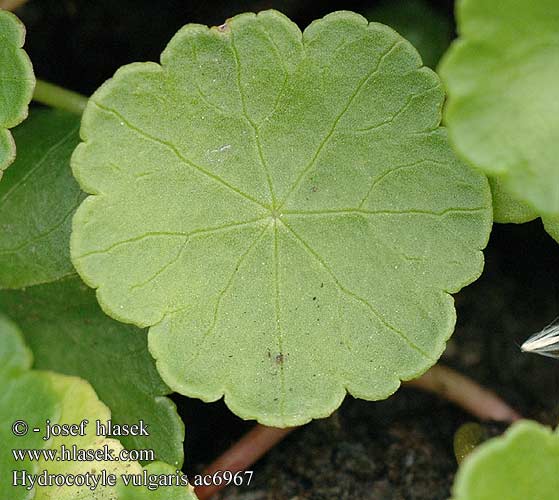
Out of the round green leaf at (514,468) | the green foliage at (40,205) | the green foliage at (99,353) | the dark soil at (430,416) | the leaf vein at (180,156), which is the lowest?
the dark soil at (430,416)

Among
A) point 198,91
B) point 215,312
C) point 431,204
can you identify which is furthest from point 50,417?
point 431,204

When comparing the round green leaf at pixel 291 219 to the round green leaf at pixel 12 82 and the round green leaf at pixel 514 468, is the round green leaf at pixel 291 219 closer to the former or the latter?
the round green leaf at pixel 12 82

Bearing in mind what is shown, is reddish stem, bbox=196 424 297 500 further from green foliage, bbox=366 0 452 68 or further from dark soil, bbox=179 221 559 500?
green foliage, bbox=366 0 452 68

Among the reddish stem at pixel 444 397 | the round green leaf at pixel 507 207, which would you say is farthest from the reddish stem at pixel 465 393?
the round green leaf at pixel 507 207

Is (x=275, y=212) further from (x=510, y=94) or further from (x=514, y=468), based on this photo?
(x=514, y=468)

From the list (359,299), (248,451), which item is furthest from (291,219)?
(248,451)

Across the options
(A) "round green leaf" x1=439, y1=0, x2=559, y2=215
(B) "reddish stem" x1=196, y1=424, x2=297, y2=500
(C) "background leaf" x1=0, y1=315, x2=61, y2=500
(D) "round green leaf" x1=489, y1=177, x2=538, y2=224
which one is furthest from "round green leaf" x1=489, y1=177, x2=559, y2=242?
(C) "background leaf" x1=0, y1=315, x2=61, y2=500
